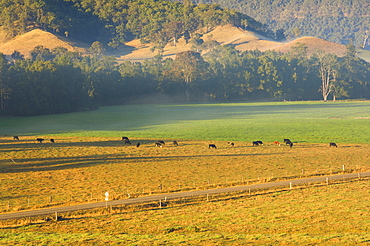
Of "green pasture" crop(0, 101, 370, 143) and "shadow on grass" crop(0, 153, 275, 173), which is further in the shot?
"green pasture" crop(0, 101, 370, 143)

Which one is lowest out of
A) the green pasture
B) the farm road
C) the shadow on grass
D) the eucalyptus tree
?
the farm road

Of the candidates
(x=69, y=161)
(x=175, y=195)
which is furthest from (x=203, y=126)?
(x=175, y=195)

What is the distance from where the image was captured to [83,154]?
231 feet

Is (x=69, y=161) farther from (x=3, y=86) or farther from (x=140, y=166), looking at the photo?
(x=3, y=86)

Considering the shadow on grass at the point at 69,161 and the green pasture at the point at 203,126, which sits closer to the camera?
the shadow on grass at the point at 69,161

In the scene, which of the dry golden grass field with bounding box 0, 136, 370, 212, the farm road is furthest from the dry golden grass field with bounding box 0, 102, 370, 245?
the farm road

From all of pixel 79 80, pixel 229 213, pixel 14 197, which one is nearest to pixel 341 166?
pixel 229 213

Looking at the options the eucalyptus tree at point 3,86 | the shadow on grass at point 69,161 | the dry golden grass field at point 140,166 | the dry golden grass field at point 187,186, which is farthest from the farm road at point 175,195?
the eucalyptus tree at point 3,86

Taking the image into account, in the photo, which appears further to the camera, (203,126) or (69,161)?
(203,126)

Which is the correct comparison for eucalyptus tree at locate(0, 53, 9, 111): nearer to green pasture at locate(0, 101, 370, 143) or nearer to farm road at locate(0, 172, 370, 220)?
green pasture at locate(0, 101, 370, 143)

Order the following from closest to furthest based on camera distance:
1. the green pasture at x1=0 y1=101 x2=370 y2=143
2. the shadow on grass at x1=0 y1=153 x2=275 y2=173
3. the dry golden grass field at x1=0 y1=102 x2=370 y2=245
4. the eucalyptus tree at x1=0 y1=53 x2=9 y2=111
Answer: the dry golden grass field at x1=0 y1=102 x2=370 y2=245
the shadow on grass at x1=0 y1=153 x2=275 y2=173
the green pasture at x1=0 y1=101 x2=370 y2=143
the eucalyptus tree at x1=0 y1=53 x2=9 y2=111

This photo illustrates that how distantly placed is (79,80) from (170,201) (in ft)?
450

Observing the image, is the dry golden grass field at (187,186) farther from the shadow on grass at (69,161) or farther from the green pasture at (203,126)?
the green pasture at (203,126)

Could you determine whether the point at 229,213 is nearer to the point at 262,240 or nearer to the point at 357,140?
the point at 262,240
